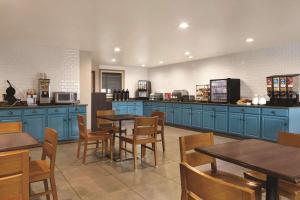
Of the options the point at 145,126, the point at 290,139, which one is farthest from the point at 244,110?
the point at 290,139

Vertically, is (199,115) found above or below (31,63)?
below

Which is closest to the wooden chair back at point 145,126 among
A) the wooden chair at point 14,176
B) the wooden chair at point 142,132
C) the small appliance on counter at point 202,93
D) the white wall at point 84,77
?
the wooden chair at point 142,132

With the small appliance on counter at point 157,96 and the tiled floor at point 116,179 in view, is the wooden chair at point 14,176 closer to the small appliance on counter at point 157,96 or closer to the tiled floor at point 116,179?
the tiled floor at point 116,179

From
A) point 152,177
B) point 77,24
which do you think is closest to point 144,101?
point 77,24

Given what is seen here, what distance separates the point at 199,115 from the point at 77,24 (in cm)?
430

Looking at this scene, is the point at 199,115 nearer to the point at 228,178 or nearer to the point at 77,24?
the point at 77,24

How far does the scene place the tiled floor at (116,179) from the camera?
8.63 ft

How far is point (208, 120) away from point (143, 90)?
13.2 ft

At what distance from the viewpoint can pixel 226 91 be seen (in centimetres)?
622

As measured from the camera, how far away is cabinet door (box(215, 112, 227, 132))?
5.98 metres

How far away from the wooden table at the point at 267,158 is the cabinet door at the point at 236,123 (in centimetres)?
384

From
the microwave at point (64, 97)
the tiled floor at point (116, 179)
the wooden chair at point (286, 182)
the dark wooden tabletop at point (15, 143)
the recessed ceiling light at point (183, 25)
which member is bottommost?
the tiled floor at point (116, 179)

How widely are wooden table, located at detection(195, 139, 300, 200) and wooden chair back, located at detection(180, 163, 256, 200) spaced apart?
0.43m

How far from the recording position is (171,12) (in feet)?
10.8
